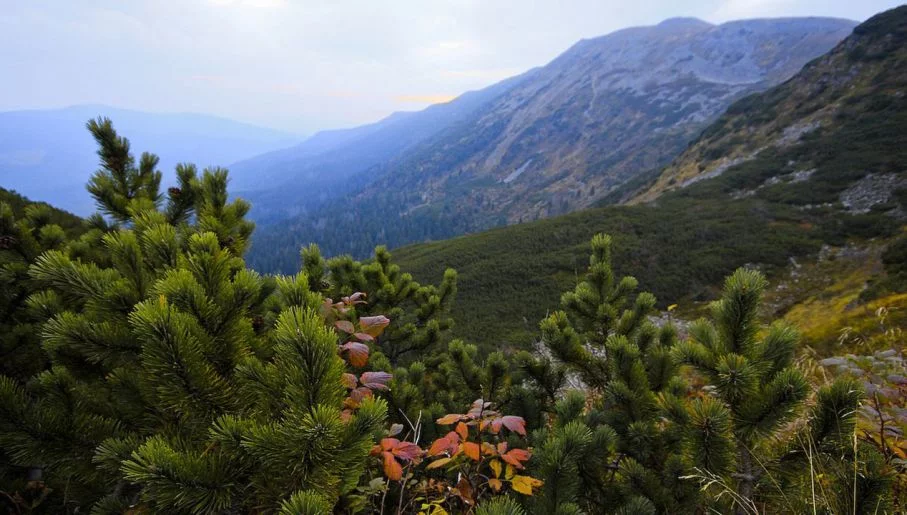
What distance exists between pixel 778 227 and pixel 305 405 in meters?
45.4

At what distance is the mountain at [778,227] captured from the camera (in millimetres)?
26250

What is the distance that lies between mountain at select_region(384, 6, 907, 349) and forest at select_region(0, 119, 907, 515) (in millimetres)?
15125

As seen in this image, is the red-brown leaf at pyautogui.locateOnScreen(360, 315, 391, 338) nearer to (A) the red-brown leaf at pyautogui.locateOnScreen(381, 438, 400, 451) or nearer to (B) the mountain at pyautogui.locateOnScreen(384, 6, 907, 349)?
(A) the red-brown leaf at pyautogui.locateOnScreen(381, 438, 400, 451)

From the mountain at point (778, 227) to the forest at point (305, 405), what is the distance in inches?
595

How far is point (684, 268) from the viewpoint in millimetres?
33844

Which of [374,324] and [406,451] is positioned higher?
[374,324]

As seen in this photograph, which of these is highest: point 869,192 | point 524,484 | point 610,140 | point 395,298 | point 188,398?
point 610,140

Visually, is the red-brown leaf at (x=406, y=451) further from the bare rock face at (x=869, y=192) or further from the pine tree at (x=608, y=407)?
the bare rock face at (x=869, y=192)

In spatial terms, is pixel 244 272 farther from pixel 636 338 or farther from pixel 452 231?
pixel 452 231

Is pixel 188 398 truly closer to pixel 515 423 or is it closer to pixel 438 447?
pixel 438 447

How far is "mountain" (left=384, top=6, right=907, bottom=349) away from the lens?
26250mm

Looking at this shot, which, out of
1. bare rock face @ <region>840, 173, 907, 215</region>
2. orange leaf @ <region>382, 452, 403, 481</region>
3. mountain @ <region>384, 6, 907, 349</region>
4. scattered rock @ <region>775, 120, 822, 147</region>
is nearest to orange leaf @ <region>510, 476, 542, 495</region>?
orange leaf @ <region>382, 452, 403, 481</region>

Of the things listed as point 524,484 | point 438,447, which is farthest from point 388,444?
point 524,484

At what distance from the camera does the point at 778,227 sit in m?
35.7
